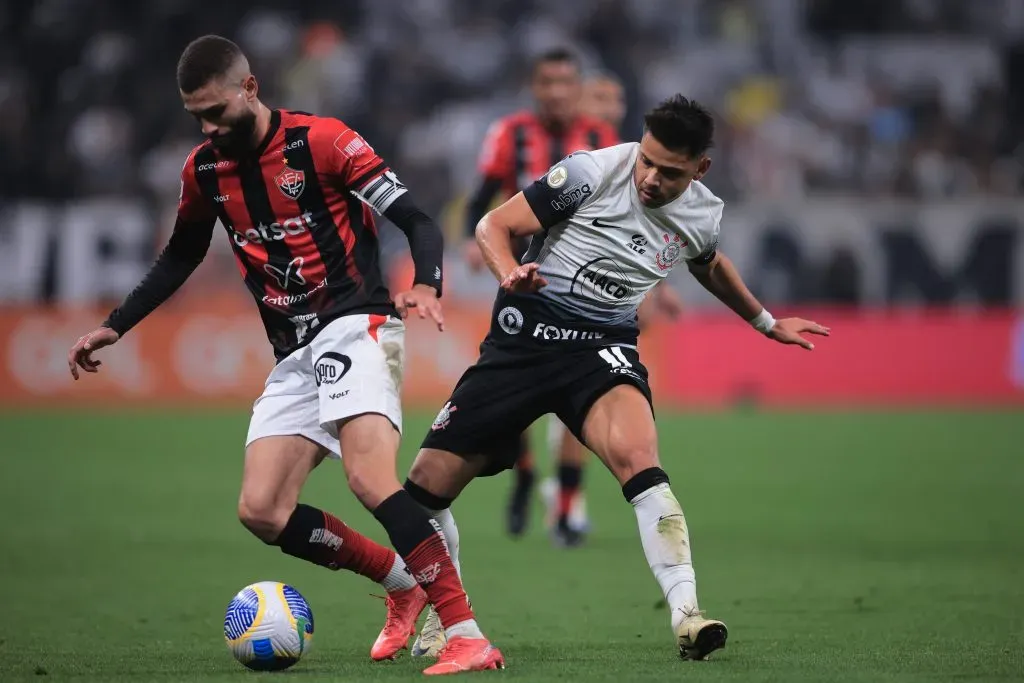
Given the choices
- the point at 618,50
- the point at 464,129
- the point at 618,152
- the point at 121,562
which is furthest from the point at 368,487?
the point at 618,50


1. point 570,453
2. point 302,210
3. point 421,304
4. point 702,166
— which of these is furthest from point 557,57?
point 421,304

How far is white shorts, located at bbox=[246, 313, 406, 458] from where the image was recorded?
18.2ft

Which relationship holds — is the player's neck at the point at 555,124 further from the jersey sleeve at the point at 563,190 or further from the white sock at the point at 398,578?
the white sock at the point at 398,578

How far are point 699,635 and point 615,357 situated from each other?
1.17 m

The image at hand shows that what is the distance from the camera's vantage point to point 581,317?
593 centimetres

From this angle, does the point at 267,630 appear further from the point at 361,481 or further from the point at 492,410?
the point at 492,410

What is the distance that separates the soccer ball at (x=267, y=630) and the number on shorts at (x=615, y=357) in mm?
1502

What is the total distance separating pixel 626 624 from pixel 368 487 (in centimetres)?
175

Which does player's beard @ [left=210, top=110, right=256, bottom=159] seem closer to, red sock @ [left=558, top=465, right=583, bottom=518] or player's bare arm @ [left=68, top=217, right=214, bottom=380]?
player's bare arm @ [left=68, top=217, right=214, bottom=380]

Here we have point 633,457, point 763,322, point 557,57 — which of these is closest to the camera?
point 633,457

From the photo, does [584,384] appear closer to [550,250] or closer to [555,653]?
[550,250]

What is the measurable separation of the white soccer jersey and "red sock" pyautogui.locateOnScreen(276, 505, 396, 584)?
1.20m

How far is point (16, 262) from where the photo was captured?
18719 mm

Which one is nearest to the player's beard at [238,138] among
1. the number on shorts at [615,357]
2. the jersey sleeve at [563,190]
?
the jersey sleeve at [563,190]
